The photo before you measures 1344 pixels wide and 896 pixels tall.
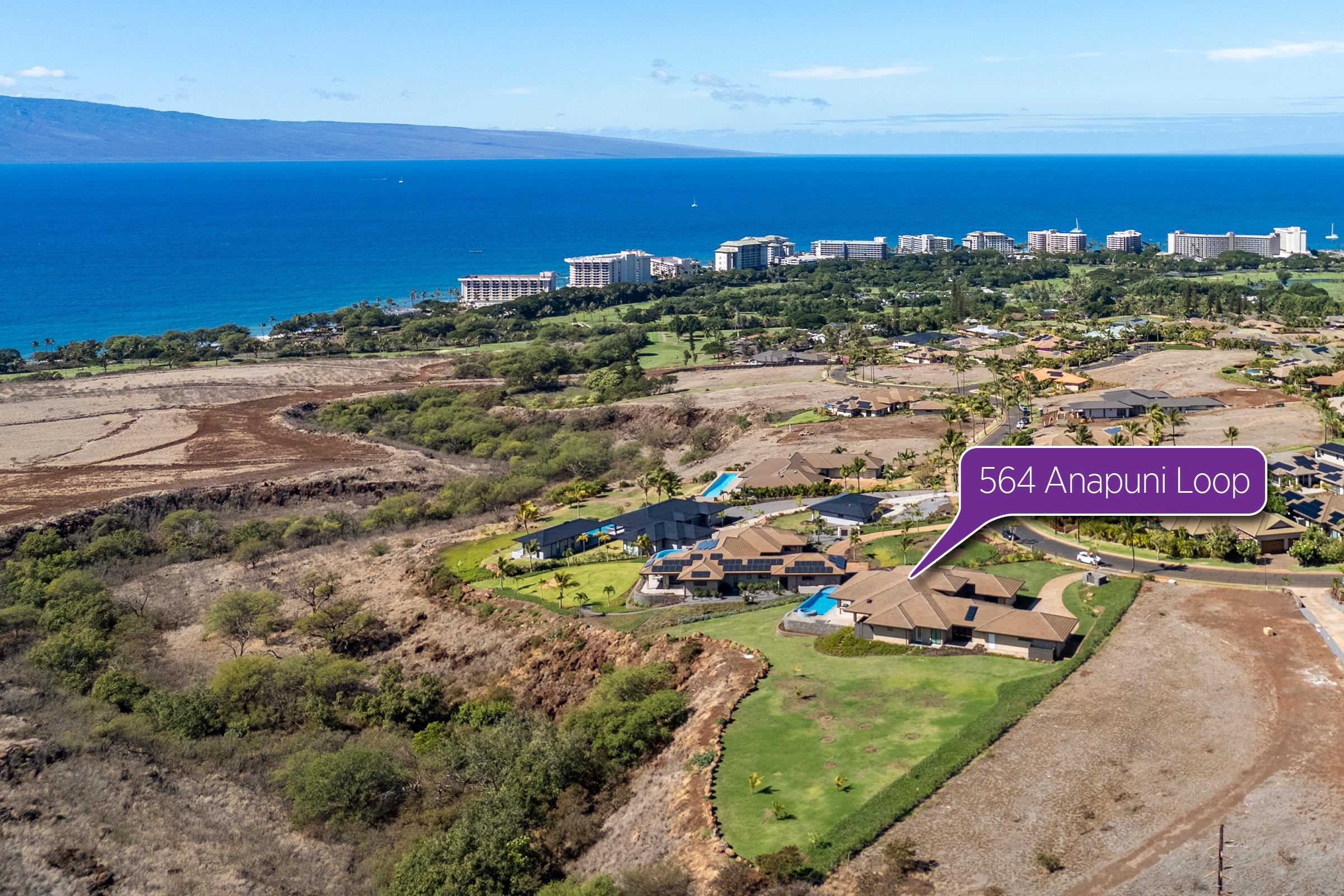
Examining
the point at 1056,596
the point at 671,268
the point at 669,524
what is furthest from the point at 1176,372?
the point at 671,268

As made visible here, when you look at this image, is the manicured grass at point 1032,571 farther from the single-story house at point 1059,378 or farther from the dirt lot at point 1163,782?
the single-story house at point 1059,378

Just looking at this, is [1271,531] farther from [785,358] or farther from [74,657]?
[785,358]

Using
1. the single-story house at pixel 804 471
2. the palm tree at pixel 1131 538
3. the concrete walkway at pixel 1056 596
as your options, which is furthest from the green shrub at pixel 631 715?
the single-story house at pixel 804 471

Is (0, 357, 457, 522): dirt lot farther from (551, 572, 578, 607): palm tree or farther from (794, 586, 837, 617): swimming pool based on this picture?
(794, 586, 837, 617): swimming pool

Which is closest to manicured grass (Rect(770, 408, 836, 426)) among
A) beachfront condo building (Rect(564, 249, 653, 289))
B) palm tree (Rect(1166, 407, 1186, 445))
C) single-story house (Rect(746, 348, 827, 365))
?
palm tree (Rect(1166, 407, 1186, 445))

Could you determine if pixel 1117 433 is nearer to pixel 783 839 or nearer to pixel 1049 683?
pixel 1049 683

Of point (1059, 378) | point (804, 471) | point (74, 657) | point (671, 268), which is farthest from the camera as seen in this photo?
point (671, 268)
